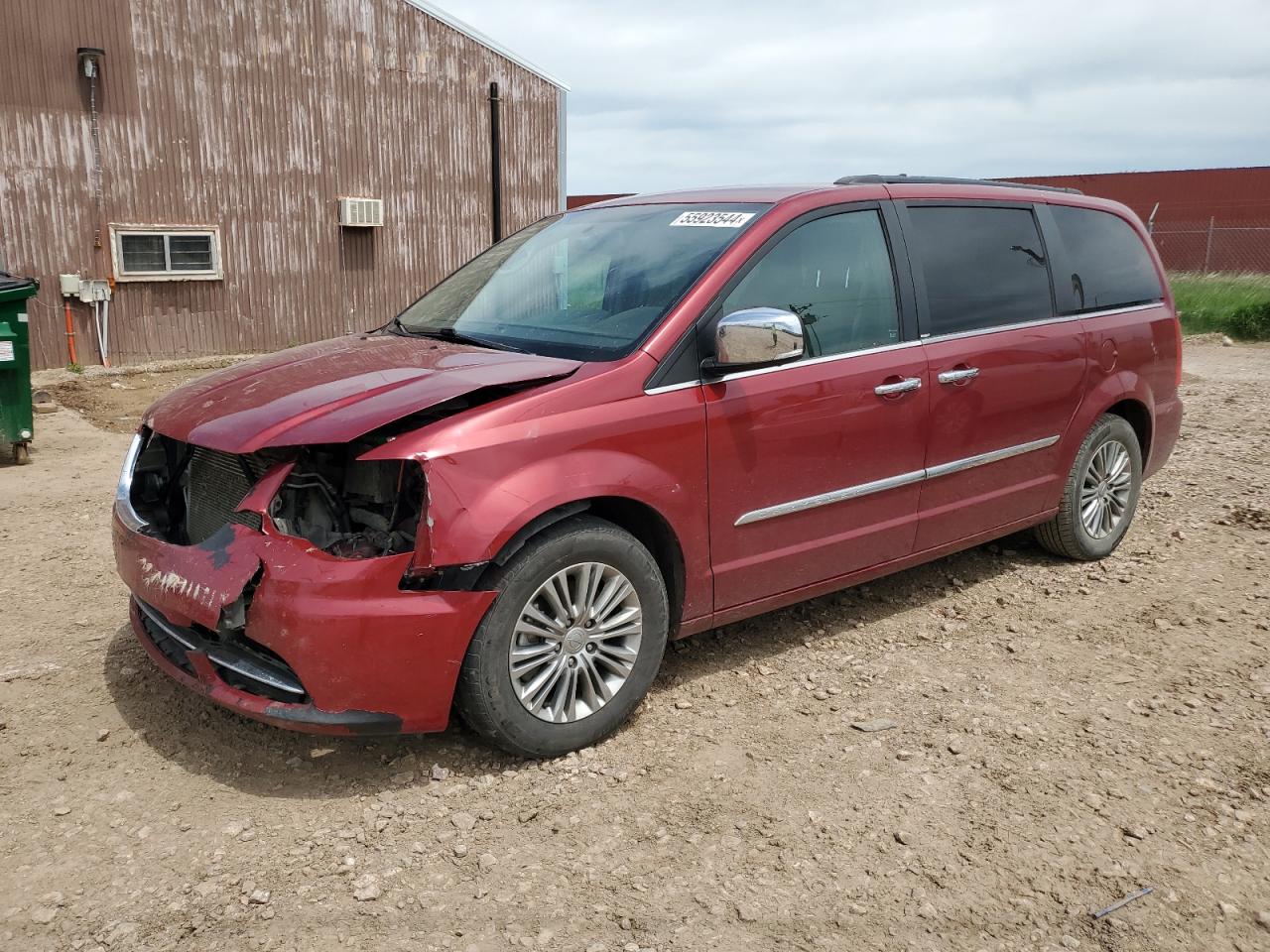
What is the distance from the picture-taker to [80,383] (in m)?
11.9

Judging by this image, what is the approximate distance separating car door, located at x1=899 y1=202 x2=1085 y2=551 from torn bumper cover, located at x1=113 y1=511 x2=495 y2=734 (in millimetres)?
2261

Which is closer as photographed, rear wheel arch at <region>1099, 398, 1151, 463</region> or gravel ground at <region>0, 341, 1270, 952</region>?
gravel ground at <region>0, 341, 1270, 952</region>

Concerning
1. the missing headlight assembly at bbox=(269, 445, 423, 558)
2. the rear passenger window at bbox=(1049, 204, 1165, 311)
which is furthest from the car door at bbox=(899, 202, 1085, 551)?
the missing headlight assembly at bbox=(269, 445, 423, 558)

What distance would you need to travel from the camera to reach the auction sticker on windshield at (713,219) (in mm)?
3973

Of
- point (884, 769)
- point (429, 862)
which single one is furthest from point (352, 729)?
point (884, 769)

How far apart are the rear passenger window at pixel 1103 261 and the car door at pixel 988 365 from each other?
0.25 m

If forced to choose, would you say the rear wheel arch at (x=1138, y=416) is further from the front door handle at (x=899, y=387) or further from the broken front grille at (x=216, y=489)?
the broken front grille at (x=216, y=489)

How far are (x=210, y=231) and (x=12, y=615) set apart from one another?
10.4 meters

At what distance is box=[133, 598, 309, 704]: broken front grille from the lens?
311 centimetres

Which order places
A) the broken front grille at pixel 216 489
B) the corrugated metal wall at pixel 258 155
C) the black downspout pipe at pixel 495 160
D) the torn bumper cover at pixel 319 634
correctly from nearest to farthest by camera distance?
the torn bumper cover at pixel 319 634 → the broken front grille at pixel 216 489 → the corrugated metal wall at pixel 258 155 → the black downspout pipe at pixel 495 160

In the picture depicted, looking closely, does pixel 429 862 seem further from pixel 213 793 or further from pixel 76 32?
pixel 76 32

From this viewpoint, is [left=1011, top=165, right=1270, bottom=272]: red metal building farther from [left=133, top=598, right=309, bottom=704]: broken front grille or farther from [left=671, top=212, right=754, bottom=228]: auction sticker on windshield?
[left=133, top=598, right=309, bottom=704]: broken front grille

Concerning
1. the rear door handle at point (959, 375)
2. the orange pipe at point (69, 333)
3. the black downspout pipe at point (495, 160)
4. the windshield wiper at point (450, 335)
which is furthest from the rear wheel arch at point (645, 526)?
the black downspout pipe at point (495, 160)

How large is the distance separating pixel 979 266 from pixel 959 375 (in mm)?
609
